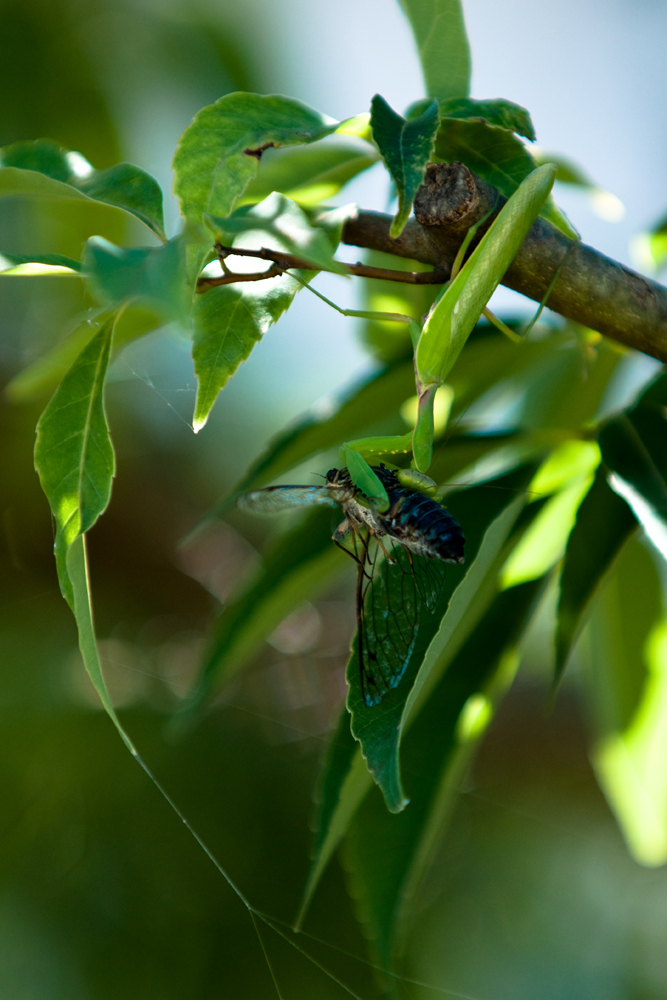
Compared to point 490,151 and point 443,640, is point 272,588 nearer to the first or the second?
point 443,640

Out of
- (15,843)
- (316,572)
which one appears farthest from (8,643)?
(316,572)

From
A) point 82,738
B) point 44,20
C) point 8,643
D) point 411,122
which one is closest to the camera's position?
point 411,122

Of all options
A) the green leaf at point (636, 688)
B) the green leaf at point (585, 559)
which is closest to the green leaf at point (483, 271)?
the green leaf at point (585, 559)

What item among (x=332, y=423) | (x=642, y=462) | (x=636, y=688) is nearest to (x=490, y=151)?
(x=642, y=462)

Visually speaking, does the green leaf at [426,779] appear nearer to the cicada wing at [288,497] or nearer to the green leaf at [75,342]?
the cicada wing at [288,497]

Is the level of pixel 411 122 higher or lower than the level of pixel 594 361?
higher

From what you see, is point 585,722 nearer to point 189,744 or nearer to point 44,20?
point 189,744
